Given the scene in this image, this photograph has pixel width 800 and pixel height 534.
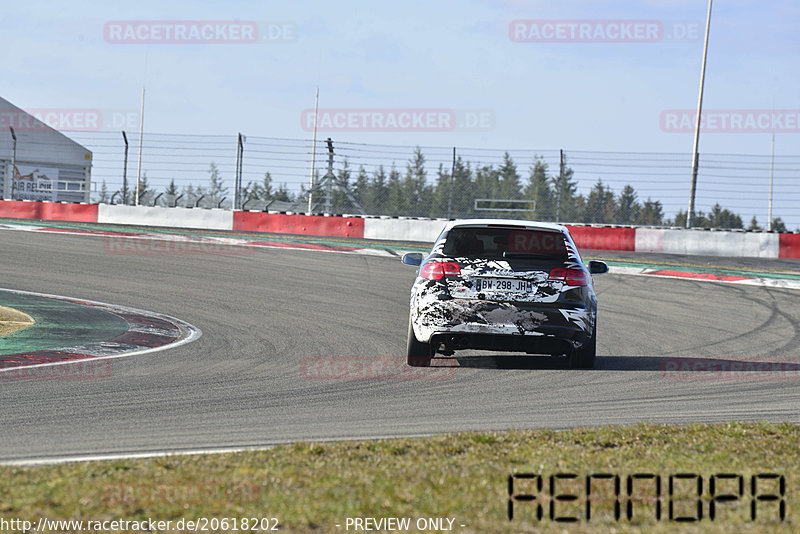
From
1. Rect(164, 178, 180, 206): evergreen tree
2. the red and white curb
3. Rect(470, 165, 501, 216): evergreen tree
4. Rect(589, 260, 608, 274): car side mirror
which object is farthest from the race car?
Rect(164, 178, 180, 206): evergreen tree

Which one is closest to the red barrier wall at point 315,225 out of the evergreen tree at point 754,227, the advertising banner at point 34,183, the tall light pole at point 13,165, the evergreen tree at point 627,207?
the evergreen tree at point 627,207

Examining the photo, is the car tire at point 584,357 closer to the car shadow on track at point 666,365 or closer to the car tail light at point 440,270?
the car shadow on track at point 666,365

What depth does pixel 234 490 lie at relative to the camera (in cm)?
415

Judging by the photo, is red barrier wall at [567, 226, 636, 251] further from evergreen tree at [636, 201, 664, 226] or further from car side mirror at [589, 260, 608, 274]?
car side mirror at [589, 260, 608, 274]

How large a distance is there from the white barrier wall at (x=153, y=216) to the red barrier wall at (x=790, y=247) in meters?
15.3

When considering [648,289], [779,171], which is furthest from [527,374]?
[779,171]

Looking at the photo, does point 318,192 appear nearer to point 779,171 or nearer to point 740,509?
point 779,171

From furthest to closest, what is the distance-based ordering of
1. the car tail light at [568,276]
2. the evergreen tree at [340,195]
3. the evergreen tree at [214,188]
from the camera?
the evergreen tree at [214,188] < the evergreen tree at [340,195] < the car tail light at [568,276]

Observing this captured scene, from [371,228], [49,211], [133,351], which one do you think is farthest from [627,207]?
[133,351]

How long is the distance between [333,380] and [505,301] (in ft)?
5.77

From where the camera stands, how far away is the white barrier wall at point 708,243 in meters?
23.7

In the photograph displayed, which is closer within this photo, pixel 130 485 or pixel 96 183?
pixel 130 485

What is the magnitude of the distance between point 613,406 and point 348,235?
60.3 feet

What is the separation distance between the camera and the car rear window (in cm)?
894
